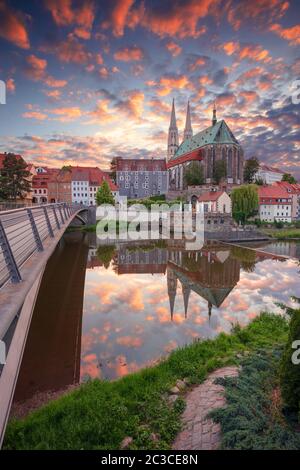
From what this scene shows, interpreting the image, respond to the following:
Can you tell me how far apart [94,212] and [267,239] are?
3268 centimetres

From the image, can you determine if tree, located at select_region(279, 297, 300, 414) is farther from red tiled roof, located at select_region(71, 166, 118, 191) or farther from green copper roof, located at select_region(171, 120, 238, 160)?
green copper roof, located at select_region(171, 120, 238, 160)

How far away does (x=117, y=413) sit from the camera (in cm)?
588

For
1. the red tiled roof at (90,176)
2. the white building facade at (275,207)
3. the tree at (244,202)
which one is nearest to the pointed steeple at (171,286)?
the tree at (244,202)

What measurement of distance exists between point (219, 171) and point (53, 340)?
2641 inches

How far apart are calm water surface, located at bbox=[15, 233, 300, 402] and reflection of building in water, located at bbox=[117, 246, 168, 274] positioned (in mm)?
96

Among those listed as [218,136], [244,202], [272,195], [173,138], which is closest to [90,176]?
[218,136]

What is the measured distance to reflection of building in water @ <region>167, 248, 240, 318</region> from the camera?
1745cm

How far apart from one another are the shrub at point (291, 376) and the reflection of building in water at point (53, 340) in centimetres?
585

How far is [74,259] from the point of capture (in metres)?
28.8

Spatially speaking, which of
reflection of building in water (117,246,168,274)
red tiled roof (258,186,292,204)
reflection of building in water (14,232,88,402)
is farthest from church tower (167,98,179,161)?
reflection of building in water (14,232,88,402)

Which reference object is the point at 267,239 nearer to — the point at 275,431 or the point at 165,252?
the point at 165,252

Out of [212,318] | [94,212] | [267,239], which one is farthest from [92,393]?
[94,212]

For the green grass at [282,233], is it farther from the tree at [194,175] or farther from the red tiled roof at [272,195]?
the tree at [194,175]

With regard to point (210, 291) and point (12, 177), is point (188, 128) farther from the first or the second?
point (210, 291)
